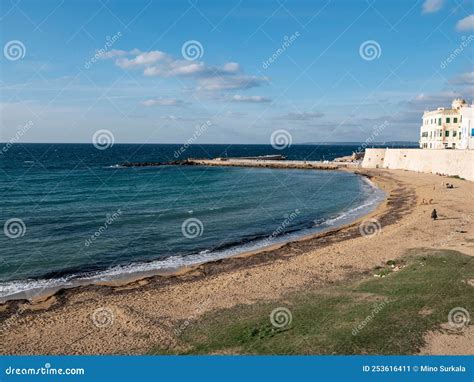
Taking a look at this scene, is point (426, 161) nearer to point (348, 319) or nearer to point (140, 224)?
point (140, 224)

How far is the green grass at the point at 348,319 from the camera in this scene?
463 inches

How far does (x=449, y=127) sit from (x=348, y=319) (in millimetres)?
65989

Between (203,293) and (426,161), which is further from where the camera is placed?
(426,161)

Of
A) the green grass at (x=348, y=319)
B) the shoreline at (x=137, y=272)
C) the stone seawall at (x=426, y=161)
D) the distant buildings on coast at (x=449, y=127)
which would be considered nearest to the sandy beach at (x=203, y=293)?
the shoreline at (x=137, y=272)

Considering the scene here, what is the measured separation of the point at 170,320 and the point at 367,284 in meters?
8.08

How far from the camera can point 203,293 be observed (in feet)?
58.4

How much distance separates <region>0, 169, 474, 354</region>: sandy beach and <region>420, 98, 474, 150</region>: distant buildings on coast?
35.6 meters

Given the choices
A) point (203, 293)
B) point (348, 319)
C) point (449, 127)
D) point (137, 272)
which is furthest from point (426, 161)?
point (348, 319)

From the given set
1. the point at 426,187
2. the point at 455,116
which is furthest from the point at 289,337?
the point at 455,116

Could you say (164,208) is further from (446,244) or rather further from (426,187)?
(426,187)

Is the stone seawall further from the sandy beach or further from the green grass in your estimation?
the green grass

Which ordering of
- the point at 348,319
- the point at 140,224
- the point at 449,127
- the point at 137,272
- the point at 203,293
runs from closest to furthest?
the point at 348,319 < the point at 203,293 < the point at 137,272 < the point at 140,224 < the point at 449,127

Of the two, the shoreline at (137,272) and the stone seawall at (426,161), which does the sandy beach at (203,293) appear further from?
the stone seawall at (426,161)

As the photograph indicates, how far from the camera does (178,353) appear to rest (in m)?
12.3
